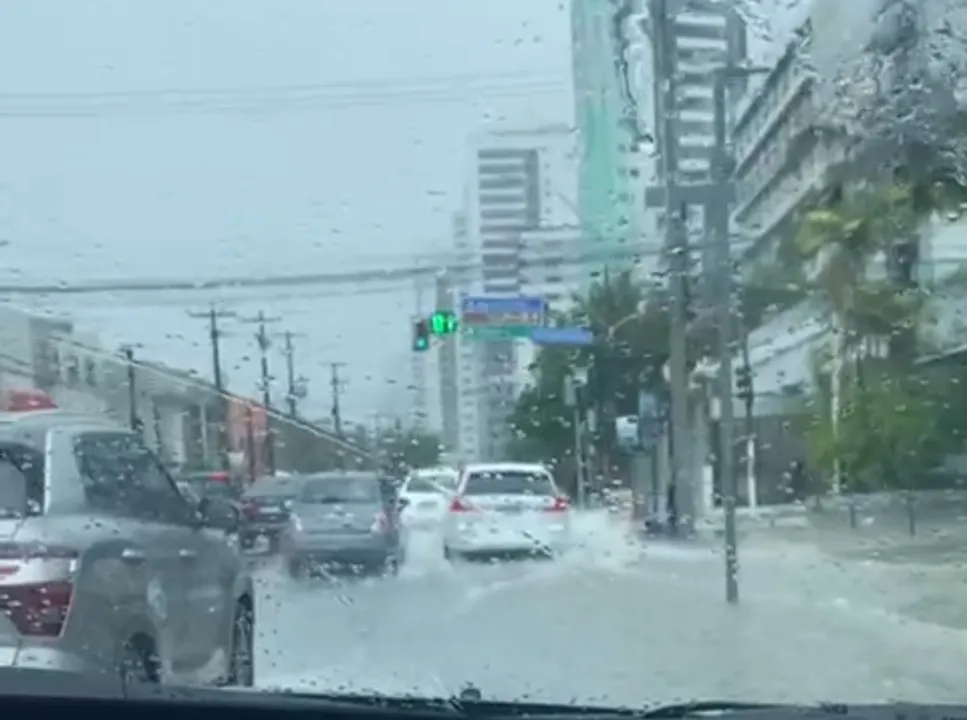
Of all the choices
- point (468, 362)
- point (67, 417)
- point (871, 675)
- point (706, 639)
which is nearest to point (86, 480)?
point (67, 417)

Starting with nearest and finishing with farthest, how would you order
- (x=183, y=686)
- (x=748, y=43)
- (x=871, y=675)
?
(x=183, y=686), (x=871, y=675), (x=748, y=43)

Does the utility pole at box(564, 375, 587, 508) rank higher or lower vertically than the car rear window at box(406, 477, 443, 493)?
higher

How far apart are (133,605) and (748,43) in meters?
2.21

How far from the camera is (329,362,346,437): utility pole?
5.34 m

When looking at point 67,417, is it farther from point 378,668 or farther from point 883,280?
point 883,280

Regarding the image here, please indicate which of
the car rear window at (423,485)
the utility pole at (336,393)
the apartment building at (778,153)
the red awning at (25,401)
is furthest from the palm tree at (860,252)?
the red awning at (25,401)

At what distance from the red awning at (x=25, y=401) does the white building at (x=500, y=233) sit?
1.12 m

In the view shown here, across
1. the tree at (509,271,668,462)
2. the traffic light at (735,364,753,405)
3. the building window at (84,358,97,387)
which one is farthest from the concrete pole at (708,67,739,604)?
the building window at (84,358,97,387)

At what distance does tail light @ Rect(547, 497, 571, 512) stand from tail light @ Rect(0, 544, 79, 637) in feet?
4.42

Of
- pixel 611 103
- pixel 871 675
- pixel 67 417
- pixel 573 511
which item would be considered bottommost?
pixel 871 675

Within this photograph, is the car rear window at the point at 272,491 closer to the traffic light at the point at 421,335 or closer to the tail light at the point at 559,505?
the traffic light at the point at 421,335

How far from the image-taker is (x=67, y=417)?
5.16m

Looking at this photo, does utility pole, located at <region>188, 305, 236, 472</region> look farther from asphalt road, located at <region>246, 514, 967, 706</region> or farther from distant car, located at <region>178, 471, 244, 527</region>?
asphalt road, located at <region>246, 514, 967, 706</region>

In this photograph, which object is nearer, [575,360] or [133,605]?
[133,605]
